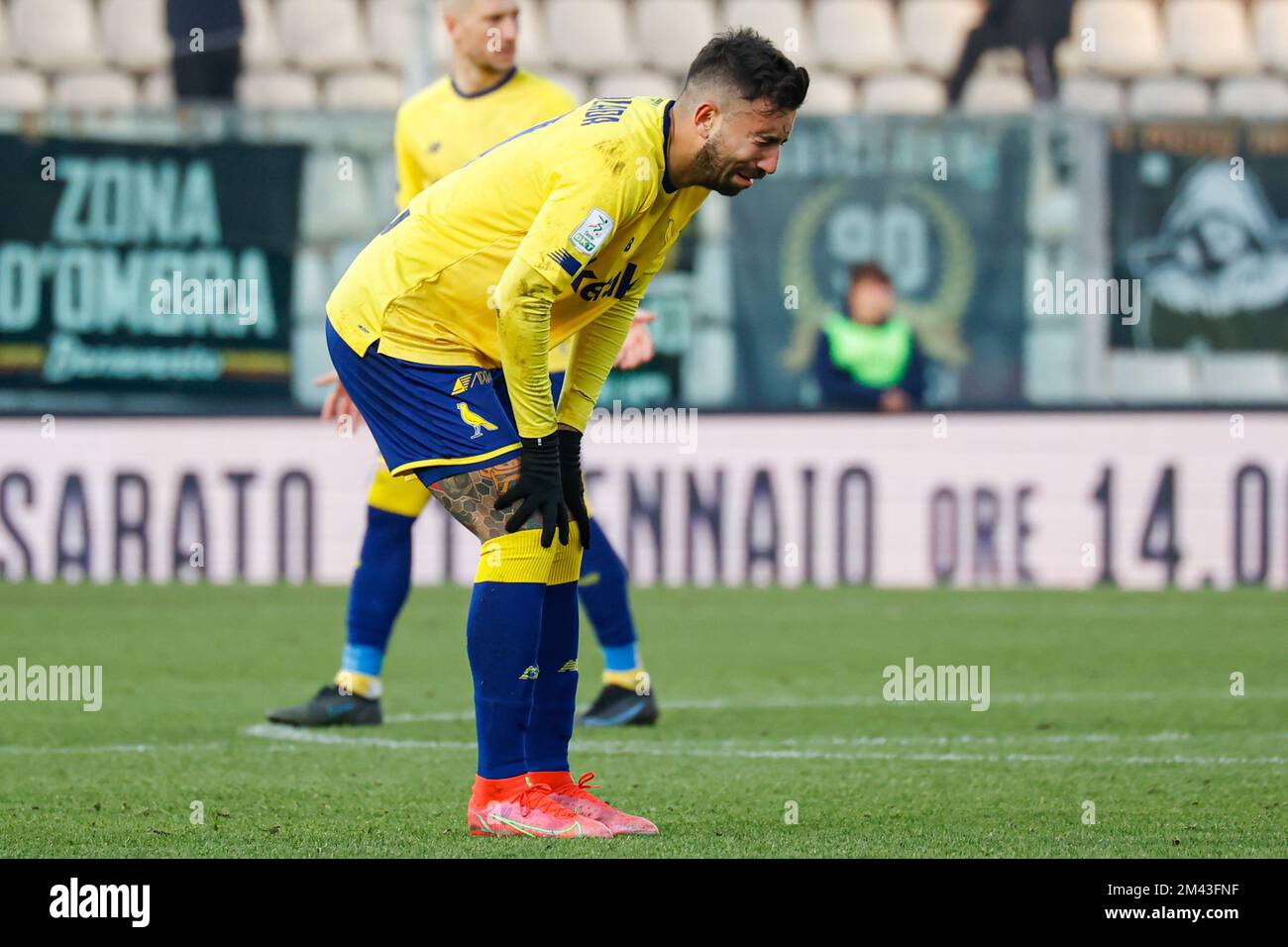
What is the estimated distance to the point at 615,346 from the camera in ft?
16.5

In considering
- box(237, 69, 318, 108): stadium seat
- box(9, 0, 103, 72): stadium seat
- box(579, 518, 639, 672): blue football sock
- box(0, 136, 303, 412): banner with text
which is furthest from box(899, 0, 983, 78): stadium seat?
box(579, 518, 639, 672): blue football sock

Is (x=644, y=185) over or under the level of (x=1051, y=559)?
over

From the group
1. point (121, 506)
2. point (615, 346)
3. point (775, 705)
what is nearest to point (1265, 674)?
point (775, 705)

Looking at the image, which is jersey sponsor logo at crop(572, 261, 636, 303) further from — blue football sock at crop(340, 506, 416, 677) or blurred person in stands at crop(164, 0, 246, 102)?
blurred person in stands at crop(164, 0, 246, 102)

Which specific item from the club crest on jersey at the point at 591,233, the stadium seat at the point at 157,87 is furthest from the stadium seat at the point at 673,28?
the club crest on jersey at the point at 591,233

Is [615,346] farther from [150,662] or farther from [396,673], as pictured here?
[150,662]

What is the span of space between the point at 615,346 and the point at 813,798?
121cm

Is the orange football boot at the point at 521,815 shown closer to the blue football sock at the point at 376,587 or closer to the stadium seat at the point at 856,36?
the blue football sock at the point at 376,587

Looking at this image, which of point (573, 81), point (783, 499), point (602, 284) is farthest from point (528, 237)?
point (573, 81)

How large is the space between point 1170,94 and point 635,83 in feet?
13.2

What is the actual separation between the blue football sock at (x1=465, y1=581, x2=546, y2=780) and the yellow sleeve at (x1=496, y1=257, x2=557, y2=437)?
360 millimetres

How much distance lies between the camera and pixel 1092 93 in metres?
15.2

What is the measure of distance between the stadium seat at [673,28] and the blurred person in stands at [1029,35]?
2.07m

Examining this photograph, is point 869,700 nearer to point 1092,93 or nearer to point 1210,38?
point 1092,93
